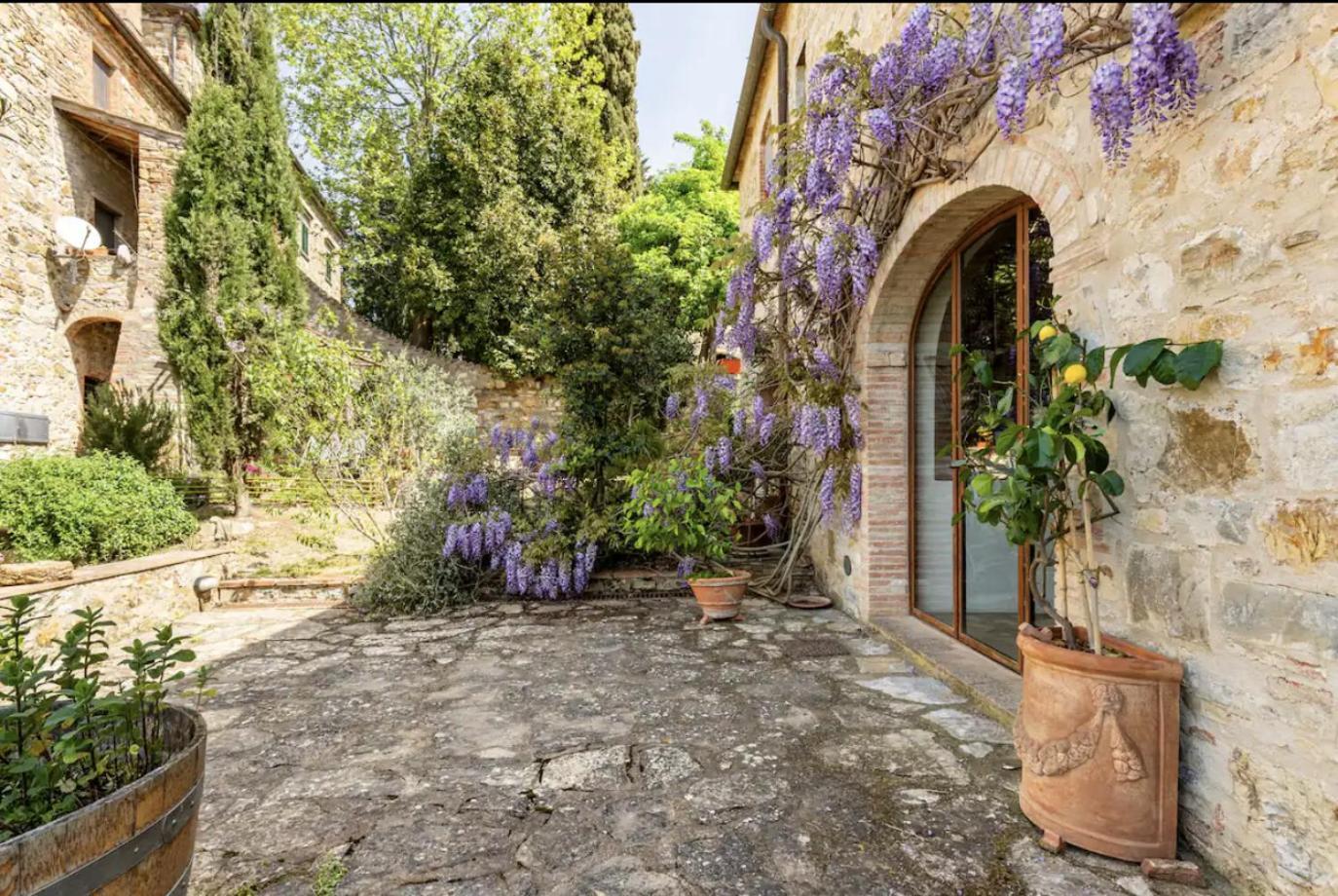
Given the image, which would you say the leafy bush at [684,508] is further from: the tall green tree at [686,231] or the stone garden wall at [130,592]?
the tall green tree at [686,231]

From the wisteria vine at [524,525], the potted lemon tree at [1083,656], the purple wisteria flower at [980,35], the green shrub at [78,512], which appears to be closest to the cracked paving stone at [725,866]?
the potted lemon tree at [1083,656]

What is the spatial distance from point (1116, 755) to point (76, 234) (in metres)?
10.1

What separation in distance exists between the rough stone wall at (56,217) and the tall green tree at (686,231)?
24.3 feet

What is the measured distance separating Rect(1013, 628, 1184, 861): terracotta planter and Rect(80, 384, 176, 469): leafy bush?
8.04m

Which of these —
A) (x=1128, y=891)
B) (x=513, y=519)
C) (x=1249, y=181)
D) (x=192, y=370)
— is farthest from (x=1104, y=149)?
(x=192, y=370)

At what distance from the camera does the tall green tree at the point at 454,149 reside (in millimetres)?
11625

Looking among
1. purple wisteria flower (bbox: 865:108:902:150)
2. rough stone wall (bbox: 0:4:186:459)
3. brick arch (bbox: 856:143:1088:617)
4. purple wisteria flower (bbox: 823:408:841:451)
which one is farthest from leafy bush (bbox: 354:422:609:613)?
rough stone wall (bbox: 0:4:186:459)

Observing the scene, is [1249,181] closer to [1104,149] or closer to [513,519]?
[1104,149]

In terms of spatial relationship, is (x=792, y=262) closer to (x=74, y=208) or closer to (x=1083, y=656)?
(x=1083, y=656)

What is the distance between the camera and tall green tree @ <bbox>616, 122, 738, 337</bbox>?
1245cm

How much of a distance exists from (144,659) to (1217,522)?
8.05ft

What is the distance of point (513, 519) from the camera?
16.5ft

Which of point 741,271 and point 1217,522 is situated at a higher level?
point 741,271

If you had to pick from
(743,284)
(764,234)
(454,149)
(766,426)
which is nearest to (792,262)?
(764,234)
